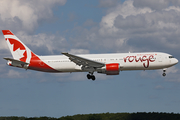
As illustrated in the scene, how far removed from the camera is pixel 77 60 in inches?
1843

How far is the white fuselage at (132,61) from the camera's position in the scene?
4725 cm

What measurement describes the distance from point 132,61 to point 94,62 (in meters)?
7.01

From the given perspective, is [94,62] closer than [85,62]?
Yes

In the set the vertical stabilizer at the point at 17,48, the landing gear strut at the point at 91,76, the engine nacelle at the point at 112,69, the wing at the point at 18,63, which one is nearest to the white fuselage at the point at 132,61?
the engine nacelle at the point at 112,69

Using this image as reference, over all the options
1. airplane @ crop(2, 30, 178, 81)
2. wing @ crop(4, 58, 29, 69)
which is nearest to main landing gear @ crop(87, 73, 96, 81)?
airplane @ crop(2, 30, 178, 81)

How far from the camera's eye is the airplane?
47.0 metres

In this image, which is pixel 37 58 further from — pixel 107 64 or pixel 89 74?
pixel 107 64

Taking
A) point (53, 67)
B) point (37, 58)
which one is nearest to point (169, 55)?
point (53, 67)

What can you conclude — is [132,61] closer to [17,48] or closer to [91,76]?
[91,76]

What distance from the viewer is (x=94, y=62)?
46.2m

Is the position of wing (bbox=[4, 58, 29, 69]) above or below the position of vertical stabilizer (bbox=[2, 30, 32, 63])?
below

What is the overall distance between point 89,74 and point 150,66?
38.7 ft

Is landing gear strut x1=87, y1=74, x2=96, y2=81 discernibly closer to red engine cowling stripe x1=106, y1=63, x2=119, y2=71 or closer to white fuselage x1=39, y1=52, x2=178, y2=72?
white fuselage x1=39, y1=52, x2=178, y2=72

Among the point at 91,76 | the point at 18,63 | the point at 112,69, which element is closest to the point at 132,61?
the point at 112,69
